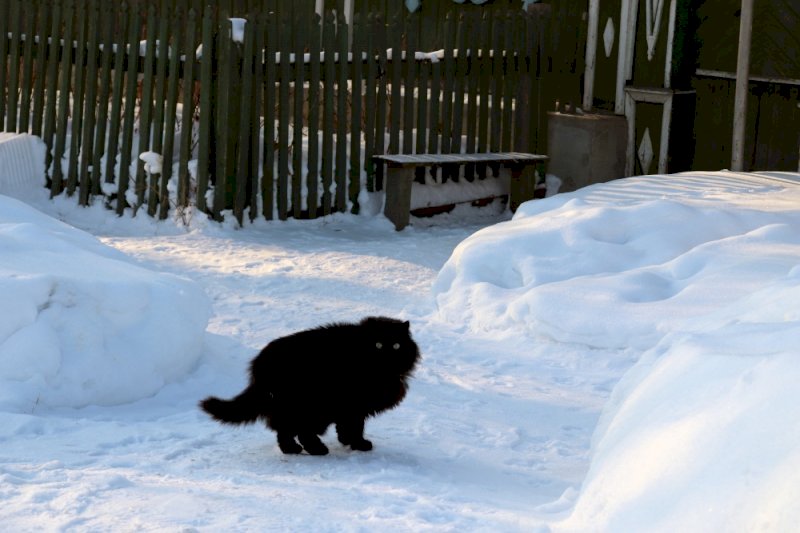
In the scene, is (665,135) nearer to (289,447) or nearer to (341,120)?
(341,120)

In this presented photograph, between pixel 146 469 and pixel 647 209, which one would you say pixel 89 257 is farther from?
pixel 647 209

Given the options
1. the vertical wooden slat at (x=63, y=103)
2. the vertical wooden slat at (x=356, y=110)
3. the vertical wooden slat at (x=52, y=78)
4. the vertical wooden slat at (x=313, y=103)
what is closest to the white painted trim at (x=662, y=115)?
the vertical wooden slat at (x=356, y=110)

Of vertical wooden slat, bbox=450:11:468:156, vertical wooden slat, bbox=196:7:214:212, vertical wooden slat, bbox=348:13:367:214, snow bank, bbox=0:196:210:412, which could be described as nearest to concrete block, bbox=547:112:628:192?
vertical wooden slat, bbox=450:11:468:156

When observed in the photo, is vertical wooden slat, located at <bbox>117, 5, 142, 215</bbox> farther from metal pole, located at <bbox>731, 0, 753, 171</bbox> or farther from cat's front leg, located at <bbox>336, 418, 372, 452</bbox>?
cat's front leg, located at <bbox>336, 418, 372, 452</bbox>

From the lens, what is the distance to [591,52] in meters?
12.4

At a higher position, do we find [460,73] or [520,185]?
[460,73]

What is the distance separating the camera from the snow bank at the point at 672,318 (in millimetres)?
3322

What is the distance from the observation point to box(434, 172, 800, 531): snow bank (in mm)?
3322

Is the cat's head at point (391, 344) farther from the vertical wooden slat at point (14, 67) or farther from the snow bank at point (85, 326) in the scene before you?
the vertical wooden slat at point (14, 67)

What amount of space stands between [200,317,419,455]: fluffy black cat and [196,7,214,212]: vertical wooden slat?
5.26m

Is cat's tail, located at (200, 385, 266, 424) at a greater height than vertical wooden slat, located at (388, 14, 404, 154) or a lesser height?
lesser

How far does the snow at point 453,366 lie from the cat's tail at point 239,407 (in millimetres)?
165

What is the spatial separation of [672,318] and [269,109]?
4565 mm

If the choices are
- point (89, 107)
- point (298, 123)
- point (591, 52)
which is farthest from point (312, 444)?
point (591, 52)
